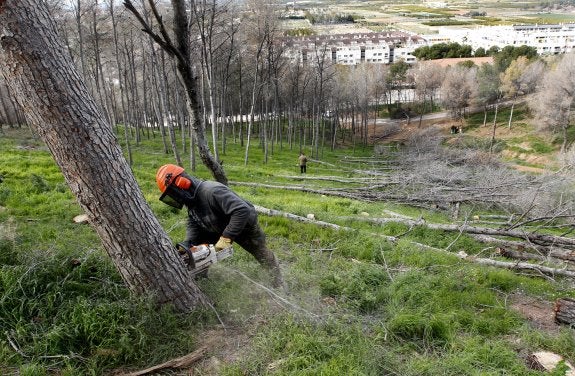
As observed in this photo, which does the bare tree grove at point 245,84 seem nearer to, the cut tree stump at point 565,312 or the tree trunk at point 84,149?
the tree trunk at point 84,149

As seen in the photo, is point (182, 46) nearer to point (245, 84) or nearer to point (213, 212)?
point (213, 212)

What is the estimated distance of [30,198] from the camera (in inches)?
320

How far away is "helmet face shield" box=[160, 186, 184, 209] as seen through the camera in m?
4.00

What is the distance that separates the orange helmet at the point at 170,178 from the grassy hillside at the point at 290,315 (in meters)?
1.09

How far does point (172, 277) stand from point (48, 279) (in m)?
1.34

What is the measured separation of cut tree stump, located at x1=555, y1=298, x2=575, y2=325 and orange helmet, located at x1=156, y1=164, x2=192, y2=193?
4.94 m

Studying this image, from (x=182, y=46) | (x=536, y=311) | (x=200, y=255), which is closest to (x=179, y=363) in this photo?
(x=200, y=255)

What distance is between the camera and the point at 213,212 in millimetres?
4258

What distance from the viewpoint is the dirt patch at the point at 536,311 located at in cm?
484

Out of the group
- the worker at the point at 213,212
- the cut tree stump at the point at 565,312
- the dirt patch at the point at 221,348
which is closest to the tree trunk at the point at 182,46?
the worker at the point at 213,212

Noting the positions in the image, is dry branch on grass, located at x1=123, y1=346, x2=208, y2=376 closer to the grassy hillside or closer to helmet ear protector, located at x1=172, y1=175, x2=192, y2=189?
the grassy hillside

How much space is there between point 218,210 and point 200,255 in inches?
20.9

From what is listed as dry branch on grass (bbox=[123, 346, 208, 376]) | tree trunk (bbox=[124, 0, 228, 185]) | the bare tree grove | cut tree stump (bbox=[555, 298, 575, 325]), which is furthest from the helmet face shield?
the bare tree grove

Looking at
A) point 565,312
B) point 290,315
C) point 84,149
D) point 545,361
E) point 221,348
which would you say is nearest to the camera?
point 84,149
